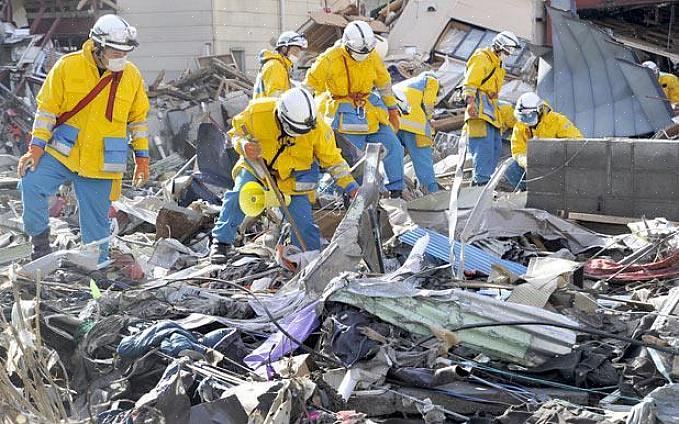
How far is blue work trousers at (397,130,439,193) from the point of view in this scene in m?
9.00

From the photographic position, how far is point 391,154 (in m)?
8.32

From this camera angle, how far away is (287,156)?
621 cm

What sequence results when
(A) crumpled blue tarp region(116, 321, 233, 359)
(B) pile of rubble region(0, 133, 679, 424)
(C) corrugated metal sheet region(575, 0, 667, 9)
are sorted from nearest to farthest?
1. (B) pile of rubble region(0, 133, 679, 424)
2. (A) crumpled blue tarp region(116, 321, 233, 359)
3. (C) corrugated metal sheet region(575, 0, 667, 9)

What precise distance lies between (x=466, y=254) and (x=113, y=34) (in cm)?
256

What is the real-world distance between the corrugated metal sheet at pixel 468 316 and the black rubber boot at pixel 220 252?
2.10 m

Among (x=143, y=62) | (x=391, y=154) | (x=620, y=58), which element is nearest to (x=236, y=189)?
(x=391, y=154)

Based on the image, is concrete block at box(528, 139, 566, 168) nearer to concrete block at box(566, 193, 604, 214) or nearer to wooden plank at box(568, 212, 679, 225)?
concrete block at box(566, 193, 604, 214)

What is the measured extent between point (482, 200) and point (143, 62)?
1410 centimetres

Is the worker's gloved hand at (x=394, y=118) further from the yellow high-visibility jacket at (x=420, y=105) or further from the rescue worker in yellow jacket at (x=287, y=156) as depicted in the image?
the rescue worker in yellow jacket at (x=287, y=156)

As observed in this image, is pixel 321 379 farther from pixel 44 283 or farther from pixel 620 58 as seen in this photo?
pixel 620 58

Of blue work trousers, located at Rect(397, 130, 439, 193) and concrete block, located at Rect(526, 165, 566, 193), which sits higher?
concrete block, located at Rect(526, 165, 566, 193)

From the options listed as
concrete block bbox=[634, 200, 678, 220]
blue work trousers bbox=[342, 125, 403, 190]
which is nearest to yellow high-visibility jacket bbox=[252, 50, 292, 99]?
blue work trousers bbox=[342, 125, 403, 190]

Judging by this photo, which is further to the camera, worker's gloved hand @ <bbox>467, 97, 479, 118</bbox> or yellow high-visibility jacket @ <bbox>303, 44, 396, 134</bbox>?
worker's gloved hand @ <bbox>467, 97, 479, 118</bbox>

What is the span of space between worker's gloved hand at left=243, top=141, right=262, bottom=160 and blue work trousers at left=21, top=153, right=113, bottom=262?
893mm
